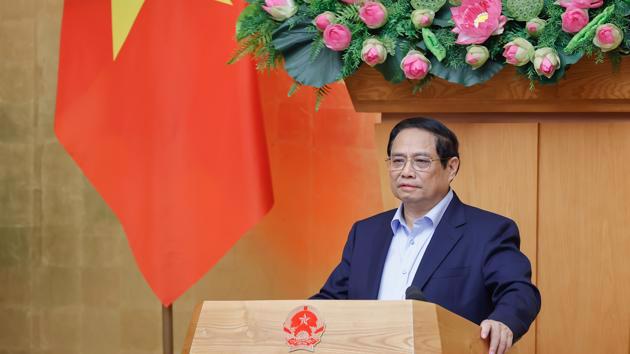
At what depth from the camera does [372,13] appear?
2986 mm

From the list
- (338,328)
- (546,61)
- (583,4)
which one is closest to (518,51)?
(546,61)

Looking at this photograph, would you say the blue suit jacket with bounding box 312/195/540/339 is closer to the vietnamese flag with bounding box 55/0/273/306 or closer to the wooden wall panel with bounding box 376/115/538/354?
the wooden wall panel with bounding box 376/115/538/354

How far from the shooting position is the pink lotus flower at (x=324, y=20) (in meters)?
3.04

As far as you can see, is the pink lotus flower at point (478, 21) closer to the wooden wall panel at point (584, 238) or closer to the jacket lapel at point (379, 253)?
the wooden wall panel at point (584, 238)

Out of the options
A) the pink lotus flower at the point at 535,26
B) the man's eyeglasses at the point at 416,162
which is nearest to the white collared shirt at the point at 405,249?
the man's eyeglasses at the point at 416,162

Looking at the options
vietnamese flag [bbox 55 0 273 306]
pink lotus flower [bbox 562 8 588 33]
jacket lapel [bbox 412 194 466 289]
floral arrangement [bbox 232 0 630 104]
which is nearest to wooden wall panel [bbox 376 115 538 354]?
floral arrangement [bbox 232 0 630 104]

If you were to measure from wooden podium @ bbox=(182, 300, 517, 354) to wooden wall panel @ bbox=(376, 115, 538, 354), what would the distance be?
4.08 feet

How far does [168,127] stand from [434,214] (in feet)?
4.35

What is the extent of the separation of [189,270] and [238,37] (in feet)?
3.10

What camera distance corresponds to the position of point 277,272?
450 cm

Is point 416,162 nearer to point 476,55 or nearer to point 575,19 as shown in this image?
point 476,55

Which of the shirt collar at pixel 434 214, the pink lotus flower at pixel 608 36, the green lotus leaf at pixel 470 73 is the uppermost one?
the pink lotus flower at pixel 608 36

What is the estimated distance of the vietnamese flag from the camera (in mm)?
3619

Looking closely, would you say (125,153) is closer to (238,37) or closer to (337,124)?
(238,37)
